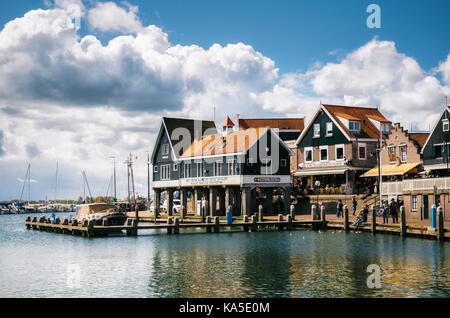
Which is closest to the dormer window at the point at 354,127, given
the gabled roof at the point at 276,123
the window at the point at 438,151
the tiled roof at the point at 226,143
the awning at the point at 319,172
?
the awning at the point at 319,172

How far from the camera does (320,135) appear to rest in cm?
7281

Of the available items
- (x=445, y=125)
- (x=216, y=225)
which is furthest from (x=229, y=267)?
(x=445, y=125)

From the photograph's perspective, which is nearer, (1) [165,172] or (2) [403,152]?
(2) [403,152]

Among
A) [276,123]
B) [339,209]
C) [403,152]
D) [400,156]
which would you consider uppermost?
[276,123]

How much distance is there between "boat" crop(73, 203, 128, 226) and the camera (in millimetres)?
58997

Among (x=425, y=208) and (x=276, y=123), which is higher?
(x=276, y=123)

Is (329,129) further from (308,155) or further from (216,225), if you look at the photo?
(216,225)

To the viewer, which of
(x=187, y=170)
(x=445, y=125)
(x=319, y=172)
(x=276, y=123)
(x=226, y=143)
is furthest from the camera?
(x=276, y=123)

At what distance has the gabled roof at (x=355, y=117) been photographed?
70.1 m

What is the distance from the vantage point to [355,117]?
238 feet

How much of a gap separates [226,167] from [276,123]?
33425mm
